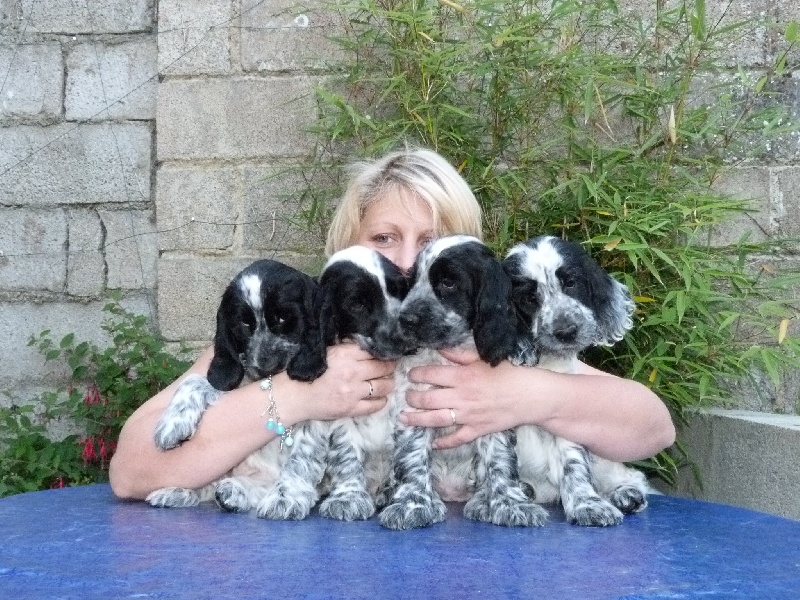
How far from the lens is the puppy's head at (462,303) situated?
2455mm

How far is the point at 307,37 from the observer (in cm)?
415

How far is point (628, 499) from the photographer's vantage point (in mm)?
2615

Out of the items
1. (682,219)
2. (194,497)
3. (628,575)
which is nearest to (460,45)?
(682,219)

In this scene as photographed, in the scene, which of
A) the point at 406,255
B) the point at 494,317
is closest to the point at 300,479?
the point at 494,317

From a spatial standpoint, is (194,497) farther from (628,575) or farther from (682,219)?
(682,219)

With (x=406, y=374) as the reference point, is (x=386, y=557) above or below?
below

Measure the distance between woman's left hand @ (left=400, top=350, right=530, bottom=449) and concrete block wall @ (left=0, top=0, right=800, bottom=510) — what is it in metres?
1.29

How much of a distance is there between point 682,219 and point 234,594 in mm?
2163

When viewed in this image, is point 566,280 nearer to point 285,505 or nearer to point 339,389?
point 339,389

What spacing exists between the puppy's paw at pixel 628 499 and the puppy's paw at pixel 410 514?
518 millimetres

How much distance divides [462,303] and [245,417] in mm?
638

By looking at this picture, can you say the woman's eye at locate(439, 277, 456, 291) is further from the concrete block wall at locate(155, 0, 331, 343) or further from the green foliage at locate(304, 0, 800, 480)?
the concrete block wall at locate(155, 0, 331, 343)

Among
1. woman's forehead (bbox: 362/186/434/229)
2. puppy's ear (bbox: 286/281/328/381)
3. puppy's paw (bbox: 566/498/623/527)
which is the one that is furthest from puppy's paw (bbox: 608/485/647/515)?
woman's forehead (bbox: 362/186/434/229)

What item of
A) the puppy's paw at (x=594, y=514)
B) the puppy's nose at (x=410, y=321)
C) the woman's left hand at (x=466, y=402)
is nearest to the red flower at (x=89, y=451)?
the woman's left hand at (x=466, y=402)
